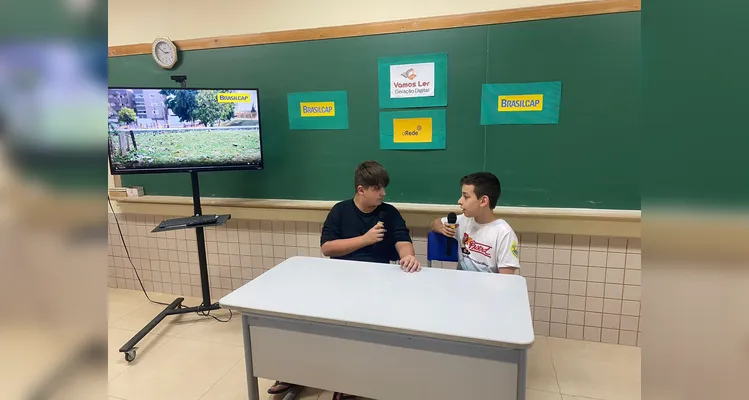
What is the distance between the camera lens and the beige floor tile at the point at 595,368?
2.12m

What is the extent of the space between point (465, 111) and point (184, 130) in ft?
5.96

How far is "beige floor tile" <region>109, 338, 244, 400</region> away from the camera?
2.19 m

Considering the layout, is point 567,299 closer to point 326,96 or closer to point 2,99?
point 326,96

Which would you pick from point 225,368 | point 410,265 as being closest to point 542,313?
point 410,265

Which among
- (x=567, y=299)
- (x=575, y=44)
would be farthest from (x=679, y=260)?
(x=567, y=299)

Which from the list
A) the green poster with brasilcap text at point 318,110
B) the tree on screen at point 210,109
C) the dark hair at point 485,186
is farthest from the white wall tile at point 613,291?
the tree on screen at point 210,109

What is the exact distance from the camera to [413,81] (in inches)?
101

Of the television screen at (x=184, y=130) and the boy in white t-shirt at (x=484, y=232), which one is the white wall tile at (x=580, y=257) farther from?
the television screen at (x=184, y=130)

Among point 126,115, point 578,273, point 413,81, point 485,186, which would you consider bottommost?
point 578,273

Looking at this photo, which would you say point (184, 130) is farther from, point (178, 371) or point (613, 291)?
point (613, 291)

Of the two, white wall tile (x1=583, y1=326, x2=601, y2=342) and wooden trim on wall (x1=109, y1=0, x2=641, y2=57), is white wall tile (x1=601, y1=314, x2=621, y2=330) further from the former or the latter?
wooden trim on wall (x1=109, y1=0, x2=641, y2=57)

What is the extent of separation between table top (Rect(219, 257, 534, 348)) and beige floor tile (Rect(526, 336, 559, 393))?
0.78 meters

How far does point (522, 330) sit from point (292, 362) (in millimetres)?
975

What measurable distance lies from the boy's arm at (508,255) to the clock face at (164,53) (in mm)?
2618
